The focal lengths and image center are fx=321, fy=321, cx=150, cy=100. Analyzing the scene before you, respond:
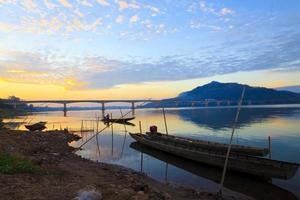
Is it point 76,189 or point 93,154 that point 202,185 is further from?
point 93,154

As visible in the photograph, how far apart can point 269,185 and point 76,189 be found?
12.4 metres

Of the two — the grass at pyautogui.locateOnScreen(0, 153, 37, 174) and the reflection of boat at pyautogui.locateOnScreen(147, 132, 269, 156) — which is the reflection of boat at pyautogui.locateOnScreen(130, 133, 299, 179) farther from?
the grass at pyautogui.locateOnScreen(0, 153, 37, 174)

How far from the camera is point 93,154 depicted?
102 feet

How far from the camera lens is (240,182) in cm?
1973

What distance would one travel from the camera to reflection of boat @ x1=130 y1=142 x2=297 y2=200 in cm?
1723

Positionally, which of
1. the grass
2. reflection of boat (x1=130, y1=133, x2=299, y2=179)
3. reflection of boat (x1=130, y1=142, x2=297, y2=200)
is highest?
the grass

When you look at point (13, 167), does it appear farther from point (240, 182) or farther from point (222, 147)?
point (222, 147)

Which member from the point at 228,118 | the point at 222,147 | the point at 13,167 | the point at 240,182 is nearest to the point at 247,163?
the point at 240,182

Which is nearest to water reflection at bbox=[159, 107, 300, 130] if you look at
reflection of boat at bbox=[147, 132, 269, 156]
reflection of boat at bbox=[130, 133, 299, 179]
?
reflection of boat at bbox=[147, 132, 269, 156]

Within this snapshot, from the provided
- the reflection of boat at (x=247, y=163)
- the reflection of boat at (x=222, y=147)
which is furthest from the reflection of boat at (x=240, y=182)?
the reflection of boat at (x=222, y=147)

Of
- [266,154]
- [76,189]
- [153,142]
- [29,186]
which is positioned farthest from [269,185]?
[153,142]

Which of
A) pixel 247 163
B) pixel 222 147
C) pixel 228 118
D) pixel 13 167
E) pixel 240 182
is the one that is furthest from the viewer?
pixel 228 118

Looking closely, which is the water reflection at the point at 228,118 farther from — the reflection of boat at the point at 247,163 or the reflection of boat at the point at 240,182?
the reflection of boat at the point at 240,182

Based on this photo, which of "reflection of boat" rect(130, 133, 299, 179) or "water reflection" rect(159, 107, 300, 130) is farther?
"water reflection" rect(159, 107, 300, 130)
